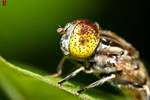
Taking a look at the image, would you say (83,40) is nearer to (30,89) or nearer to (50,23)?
(30,89)

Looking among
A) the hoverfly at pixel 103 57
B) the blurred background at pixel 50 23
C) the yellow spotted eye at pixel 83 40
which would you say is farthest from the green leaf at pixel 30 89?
the blurred background at pixel 50 23

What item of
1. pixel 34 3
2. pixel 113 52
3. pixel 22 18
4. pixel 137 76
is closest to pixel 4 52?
pixel 22 18

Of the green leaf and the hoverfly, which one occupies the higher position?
the hoverfly

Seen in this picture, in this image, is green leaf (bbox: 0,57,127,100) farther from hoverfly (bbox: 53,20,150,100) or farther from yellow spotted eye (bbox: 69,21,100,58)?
yellow spotted eye (bbox: 69,21,100,58)

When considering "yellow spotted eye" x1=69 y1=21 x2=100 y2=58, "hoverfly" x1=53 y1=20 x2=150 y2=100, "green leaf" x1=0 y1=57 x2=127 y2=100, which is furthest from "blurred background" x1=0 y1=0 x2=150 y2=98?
"green leaf" x1=0 y1=57 x2=127 y2=100

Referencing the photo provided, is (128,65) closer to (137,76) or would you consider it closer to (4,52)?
(137,76)

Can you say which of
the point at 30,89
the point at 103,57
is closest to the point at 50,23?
the point at 103,57

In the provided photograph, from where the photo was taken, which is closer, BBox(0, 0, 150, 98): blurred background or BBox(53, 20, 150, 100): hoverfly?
BBox(53, 20, 150, 100): hoverfly
